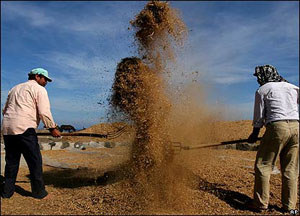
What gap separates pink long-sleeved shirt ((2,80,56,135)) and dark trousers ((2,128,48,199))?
10cm

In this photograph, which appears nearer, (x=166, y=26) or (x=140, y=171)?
(x=140, y=171)

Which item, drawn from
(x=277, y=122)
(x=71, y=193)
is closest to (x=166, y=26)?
(x=277, y=122)

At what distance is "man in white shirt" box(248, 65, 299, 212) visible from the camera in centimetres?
349

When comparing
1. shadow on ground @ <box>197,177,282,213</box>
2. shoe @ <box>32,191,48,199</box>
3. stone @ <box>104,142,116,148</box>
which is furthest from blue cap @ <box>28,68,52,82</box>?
stone @ <box>104,142,116,148</box>

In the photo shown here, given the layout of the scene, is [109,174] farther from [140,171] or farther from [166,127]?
[166,127]

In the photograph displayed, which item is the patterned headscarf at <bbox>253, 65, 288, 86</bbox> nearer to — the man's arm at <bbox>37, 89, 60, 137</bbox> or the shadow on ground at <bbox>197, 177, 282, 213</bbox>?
the shadow on ground at <bbox>197, 177, 282, 213</bbox>

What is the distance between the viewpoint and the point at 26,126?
3.87m

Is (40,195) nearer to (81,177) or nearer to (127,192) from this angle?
(127,192)

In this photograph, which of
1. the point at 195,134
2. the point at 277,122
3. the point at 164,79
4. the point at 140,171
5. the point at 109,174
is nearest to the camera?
the point at 277,122

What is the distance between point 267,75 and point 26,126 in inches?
122

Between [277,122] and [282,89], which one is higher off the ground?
[282,89]

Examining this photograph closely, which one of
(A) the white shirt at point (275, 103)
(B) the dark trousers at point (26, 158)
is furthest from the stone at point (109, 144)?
(A) the white shirt at point (275, 103)

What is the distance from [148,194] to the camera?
381 cm

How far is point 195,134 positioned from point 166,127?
1.83 meters
